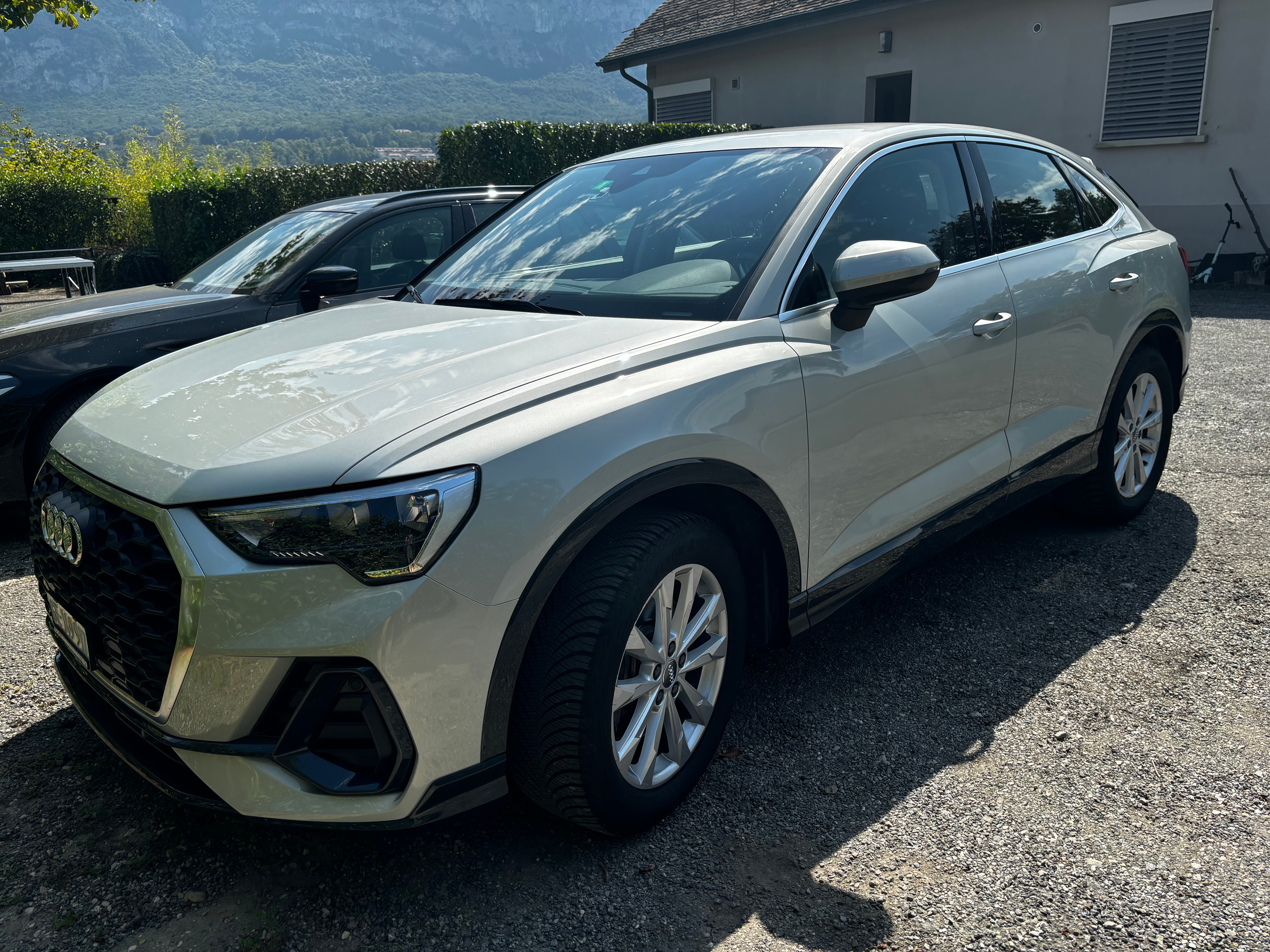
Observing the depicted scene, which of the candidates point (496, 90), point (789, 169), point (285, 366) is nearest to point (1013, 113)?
point (789, 169)

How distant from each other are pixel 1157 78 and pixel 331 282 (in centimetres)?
1231

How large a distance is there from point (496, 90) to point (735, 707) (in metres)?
154

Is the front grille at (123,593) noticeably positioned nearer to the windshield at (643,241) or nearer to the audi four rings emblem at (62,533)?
the audi four rings emblem at (62,533)

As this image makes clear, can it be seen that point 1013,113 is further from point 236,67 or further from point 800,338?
point 236,67

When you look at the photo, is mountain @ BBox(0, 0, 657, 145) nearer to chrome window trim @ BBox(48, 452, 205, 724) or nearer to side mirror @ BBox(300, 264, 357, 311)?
side mirror @ BBox(300, 264, 357, 311)

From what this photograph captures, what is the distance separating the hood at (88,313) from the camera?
15.0 feet

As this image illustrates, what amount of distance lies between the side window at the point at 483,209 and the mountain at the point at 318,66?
354ft

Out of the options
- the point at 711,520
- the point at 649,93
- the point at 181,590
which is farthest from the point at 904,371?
the point at 649,93

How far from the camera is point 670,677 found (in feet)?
7.50

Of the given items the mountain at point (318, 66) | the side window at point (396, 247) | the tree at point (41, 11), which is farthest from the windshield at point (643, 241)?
the mountain at point (318, 66)

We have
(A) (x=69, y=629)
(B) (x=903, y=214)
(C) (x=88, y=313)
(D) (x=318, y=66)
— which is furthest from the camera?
(D) (x=318, y=66)

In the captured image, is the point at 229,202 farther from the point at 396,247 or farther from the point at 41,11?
the point at 396,247

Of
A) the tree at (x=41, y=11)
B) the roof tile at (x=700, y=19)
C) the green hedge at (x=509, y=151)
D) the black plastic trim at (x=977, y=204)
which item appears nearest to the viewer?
the black plastic trim at (x=977, y=204)

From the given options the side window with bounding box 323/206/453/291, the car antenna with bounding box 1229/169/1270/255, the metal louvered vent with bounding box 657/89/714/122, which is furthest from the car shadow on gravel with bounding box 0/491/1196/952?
the metal louvered vent with bounding box 657/89/714/122
